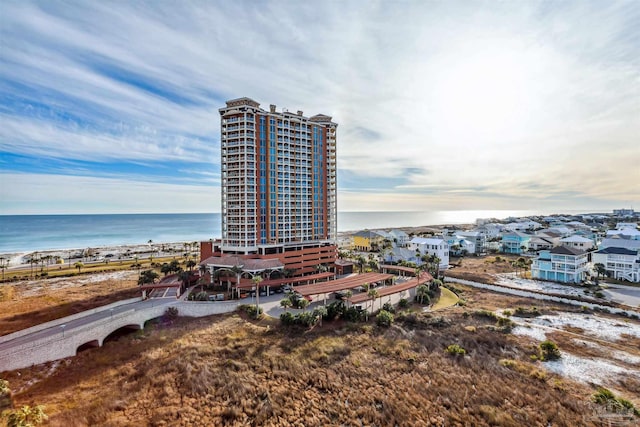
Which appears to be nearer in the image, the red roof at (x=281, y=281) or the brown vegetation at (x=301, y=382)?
the brown vegetation at (x=301, y=382)

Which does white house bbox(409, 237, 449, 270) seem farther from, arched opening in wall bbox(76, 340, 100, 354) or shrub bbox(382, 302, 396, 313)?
arched opening in wall bbox(76, 340, 100, 354)

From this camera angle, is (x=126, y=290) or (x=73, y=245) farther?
(x=73, y=245)

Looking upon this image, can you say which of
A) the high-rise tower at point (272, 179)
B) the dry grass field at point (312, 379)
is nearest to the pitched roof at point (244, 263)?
the high-rise tower at point (272, 179)

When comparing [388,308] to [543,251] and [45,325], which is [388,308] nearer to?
[45,325]

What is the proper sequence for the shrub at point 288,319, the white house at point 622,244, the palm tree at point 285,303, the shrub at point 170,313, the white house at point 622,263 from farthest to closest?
1. the white house at point 622,244
2. the white house at point 622,263
3. the shrub at point 170,313
4. the palm tree at point 285,303
5. the shrub at point 288,319

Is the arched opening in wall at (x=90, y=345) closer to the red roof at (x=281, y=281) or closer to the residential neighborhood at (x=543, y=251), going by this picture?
the red roof at (x=281, y=281)

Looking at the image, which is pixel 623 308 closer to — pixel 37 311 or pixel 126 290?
pixel 126 290

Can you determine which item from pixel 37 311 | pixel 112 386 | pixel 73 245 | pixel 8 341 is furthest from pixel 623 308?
pixel 73 245
